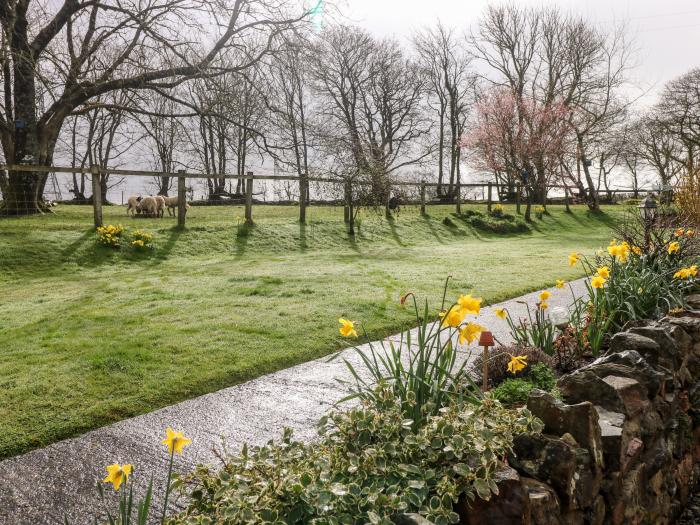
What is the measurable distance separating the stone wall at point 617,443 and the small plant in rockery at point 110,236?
10857mm

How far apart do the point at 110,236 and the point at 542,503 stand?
11825 mm

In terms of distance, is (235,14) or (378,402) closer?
(378,402)

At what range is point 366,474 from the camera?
69.5 inches

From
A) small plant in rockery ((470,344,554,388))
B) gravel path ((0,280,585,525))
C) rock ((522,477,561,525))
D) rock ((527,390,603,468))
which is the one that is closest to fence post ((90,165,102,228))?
gravel path ((0,280,585,525))

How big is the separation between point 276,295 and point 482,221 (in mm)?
15732

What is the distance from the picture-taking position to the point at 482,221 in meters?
21.7

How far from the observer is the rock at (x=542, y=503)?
183cm

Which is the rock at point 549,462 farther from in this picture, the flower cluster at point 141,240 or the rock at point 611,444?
the flower cluster at point 141,240

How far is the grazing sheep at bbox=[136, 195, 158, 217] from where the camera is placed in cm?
1803

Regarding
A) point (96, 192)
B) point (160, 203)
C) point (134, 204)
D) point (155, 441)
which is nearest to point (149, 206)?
point (160, 203)

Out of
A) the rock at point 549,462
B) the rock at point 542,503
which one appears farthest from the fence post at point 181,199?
the rock at point 542,503

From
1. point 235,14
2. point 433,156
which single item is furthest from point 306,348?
point 433,156

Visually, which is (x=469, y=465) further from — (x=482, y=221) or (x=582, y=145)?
(x=582, y=145)

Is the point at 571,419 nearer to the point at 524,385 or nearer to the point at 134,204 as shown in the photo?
the point at 524,385
